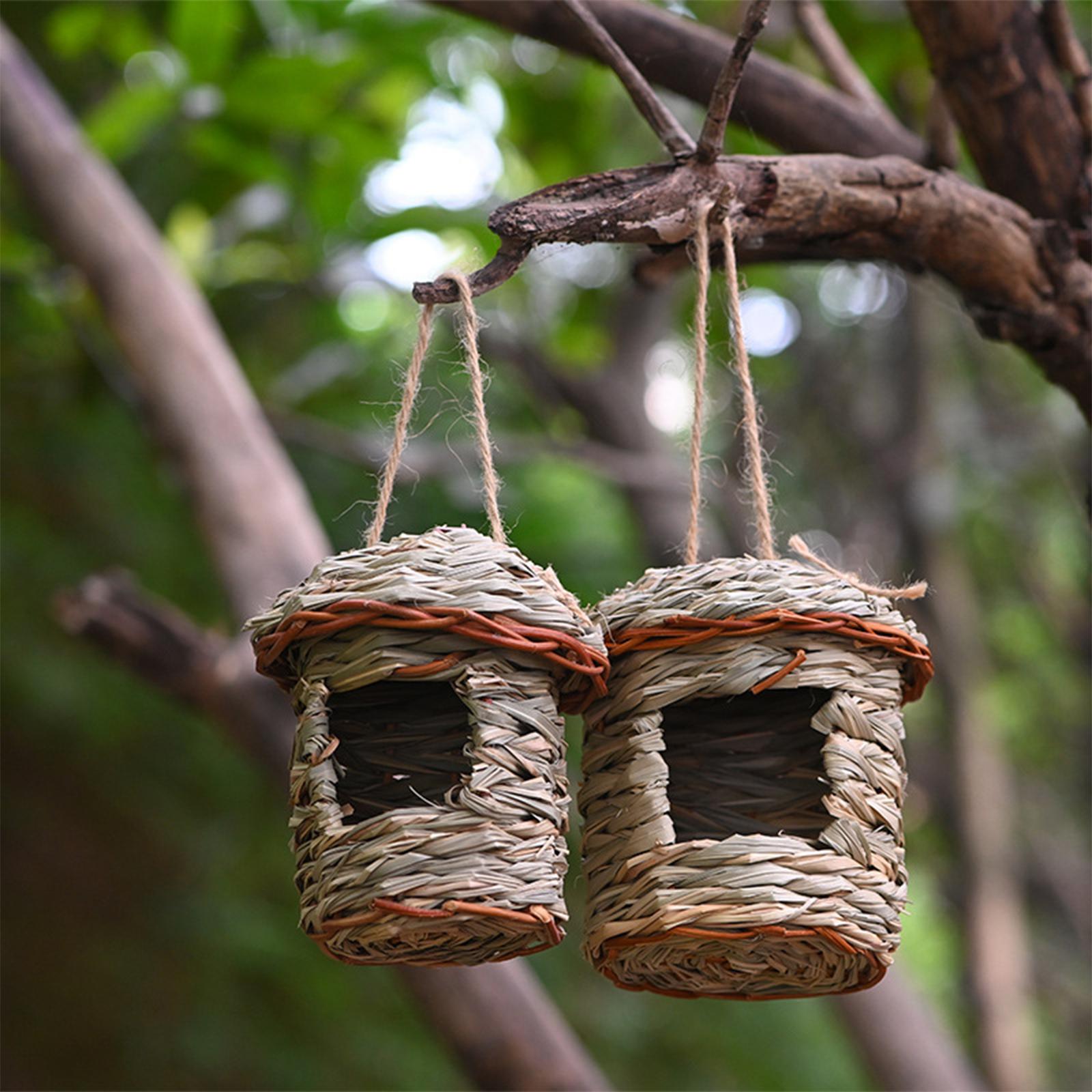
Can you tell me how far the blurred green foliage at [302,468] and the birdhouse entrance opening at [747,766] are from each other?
2.60 feet

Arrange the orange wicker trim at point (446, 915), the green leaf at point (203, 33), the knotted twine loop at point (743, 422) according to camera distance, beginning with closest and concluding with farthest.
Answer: the orange wicker trim at point (446, 915)
the knotted twine loop at point (743, 422)
the green leaf at point (203, 33)

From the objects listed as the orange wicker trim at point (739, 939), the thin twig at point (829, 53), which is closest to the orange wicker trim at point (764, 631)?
the orange wicker trim at point (739, 939)

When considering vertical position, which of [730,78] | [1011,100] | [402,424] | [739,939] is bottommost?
[739,939]

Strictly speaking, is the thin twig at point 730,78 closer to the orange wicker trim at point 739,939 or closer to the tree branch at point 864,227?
the tree branch at point 864,227

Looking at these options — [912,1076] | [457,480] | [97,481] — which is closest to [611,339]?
[457,480]

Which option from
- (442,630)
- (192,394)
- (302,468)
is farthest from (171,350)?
(442,630)

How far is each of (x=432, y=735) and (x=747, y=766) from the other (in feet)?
0.57

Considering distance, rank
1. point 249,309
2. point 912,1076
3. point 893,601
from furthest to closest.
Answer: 1. point 249,309
2. point 912,1076
3. point 893,601

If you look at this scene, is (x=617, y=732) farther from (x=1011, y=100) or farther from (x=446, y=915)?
(x=1011, y=100)

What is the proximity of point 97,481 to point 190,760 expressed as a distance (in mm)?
520

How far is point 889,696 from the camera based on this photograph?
742 millimetres

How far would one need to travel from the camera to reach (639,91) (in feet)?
2.57

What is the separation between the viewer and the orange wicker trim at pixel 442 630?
2.14 feet

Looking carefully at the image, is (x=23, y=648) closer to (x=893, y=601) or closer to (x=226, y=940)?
(x=226, y=940)
